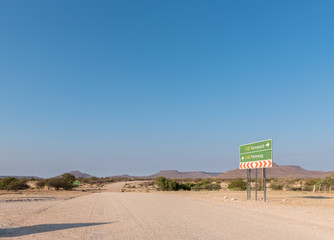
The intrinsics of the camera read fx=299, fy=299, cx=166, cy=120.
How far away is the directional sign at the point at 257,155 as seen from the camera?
23000mm

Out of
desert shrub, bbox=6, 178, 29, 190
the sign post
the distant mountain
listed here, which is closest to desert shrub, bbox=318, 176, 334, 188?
the sign post

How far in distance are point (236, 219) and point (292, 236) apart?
4.25 meters

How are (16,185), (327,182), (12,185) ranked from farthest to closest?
(16,185) → (12,185) → (327,182)

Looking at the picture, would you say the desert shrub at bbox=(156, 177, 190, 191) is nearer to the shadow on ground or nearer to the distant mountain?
the shadow on ground

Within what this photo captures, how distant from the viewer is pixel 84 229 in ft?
36.6

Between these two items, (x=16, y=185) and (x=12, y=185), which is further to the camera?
(x=16, y=185)

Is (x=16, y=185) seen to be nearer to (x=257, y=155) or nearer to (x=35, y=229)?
(x=257, y=155)

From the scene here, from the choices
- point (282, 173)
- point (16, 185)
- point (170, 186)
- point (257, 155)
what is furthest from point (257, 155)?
point (282, 173)

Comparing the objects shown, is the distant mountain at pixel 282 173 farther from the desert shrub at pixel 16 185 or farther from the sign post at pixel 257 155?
the sign post at pixel 257 155

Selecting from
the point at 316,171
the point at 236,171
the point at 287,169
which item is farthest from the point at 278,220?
the point at 316,171

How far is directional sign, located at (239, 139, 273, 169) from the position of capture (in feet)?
75.5

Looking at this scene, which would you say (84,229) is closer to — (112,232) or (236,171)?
(112,232)

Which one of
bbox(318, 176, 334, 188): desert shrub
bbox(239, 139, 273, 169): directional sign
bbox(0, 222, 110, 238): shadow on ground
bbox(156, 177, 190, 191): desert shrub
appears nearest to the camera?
bbox(0, 222, 110, 238): shadow on ground

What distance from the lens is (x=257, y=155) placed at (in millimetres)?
24469
